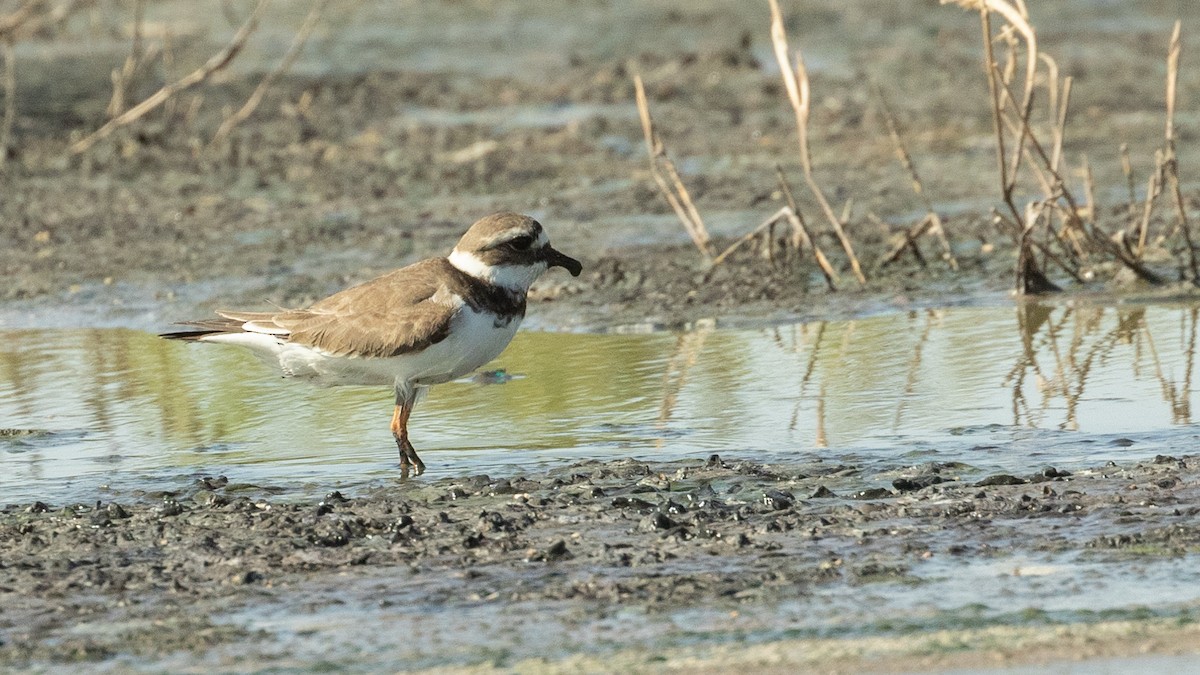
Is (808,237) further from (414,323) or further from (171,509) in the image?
(171,509)

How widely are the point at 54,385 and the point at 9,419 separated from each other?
699 mm

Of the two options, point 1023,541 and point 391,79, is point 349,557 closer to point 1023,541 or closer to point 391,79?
point 1023,541

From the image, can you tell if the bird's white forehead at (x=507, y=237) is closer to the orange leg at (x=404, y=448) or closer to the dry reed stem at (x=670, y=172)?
the orange leg at (x=404, y=448)

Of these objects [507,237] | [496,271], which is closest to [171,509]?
[496,271]

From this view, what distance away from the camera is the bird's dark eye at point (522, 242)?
7.04 m

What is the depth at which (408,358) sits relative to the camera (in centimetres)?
682

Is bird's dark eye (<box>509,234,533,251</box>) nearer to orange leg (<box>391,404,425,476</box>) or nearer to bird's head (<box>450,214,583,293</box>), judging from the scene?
bird's head (<box>450,214,583,293</box>)

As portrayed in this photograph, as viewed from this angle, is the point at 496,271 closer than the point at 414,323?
No

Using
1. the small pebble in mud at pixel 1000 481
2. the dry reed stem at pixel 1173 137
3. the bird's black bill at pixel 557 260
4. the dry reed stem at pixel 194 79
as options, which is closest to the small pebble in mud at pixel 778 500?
the small pebble in mud at pixel 1000 481

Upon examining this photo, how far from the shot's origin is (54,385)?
28.1 feet

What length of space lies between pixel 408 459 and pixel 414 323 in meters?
0.49

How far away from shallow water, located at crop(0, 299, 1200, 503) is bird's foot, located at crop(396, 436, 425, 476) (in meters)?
0.06

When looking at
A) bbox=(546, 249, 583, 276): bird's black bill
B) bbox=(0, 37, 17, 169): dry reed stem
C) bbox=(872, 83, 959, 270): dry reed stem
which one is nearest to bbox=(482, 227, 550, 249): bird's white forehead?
bbox=(546, 249, 583, 276): bird's black bill

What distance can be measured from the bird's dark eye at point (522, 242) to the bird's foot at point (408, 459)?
2.82ft
